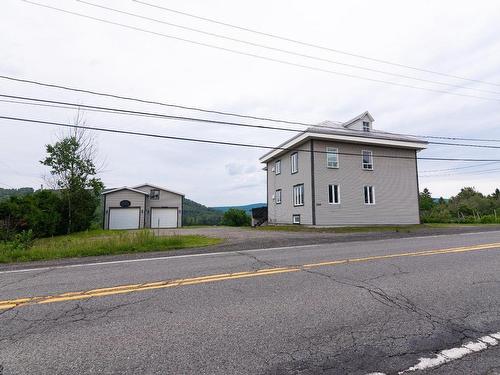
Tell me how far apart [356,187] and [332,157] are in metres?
2.96

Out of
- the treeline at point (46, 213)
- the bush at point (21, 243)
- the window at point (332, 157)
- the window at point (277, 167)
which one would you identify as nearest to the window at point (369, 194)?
the window at point (332, 157)

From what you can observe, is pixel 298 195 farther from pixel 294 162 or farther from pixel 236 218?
pixel 236 218

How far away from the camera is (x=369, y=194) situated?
24.7 metres

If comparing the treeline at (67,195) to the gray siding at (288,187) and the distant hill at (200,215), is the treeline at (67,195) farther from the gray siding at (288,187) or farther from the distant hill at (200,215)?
the distant hill at (200,215)

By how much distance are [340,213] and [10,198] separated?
2009cm

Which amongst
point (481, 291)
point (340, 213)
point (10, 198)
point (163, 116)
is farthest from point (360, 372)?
point (340, 213)

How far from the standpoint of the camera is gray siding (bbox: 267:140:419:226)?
23078 millimetres

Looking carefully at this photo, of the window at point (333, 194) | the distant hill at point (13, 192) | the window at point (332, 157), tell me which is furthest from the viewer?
the window at point (332, 157)

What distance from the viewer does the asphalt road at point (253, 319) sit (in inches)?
118

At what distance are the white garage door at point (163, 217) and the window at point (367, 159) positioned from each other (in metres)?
23.3

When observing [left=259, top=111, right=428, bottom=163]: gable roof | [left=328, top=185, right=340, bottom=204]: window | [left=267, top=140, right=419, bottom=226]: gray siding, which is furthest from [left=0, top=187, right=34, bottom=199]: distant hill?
[left=328, top=185, right=340, bottom=204]: window

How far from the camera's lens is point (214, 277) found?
6.24 m

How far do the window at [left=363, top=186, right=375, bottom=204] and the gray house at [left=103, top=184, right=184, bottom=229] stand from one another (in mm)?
22968

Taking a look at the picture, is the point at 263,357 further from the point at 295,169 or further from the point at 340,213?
the point at 295,169
